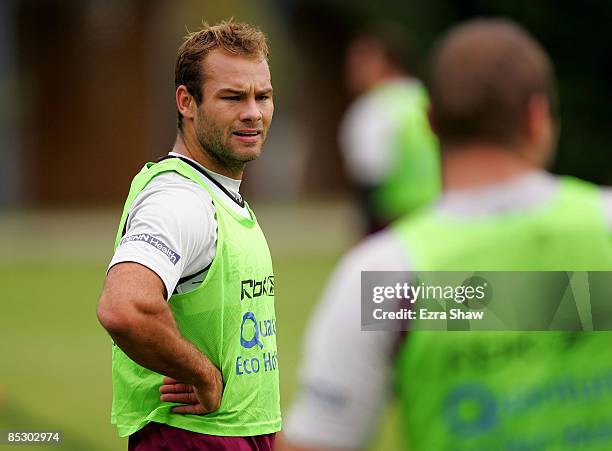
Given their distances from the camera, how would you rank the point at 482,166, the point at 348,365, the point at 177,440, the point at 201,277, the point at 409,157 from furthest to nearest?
the point at 409,157 → the point at 177,440 → the point at 201,277 → the point at 482,166 → the point at 348,365

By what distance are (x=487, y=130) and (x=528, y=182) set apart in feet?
0.43

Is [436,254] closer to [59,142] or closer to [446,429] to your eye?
[446,429]

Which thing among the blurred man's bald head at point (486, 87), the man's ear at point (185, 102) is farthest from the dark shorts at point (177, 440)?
the blurred man's bald head at point (486, 87)

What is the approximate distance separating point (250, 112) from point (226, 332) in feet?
1.57

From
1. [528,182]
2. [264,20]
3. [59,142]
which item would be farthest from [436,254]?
[264,20]

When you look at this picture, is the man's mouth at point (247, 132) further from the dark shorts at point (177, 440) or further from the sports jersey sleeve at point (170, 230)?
the dark shorts at point (177, 440)

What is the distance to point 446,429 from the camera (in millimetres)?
2539

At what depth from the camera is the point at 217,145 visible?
2873mm

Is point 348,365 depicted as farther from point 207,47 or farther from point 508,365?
point 207,47

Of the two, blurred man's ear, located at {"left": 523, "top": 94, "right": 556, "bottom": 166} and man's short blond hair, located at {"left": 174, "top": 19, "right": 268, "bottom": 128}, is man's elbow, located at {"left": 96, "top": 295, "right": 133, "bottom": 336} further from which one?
blurred man's ear, located at {"left": 523, "top": 94, "right": 556, "bottom": 166}

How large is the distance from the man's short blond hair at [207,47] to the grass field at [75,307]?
0.72m

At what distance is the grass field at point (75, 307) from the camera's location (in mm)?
7410

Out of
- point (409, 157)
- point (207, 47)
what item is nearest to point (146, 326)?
point (207, 47)

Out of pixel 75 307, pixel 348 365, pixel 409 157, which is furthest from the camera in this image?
pixel 75 307
